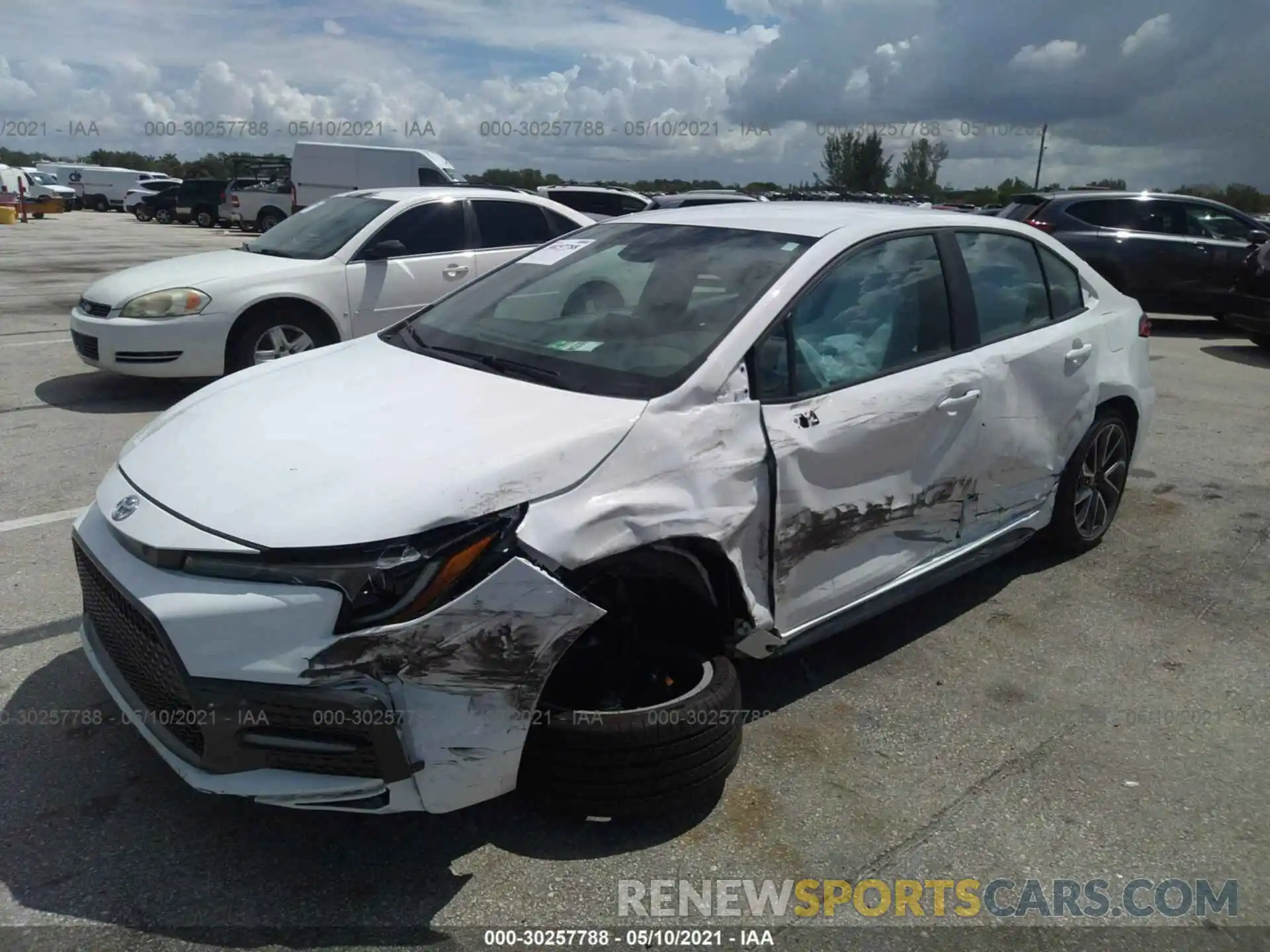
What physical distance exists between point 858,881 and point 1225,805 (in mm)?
1245

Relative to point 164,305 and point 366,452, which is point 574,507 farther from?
point 164,305

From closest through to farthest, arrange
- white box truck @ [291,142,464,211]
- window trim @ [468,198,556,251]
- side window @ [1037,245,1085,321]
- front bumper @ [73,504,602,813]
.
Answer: front bumper @ [73,504,602,813], side window @ [1037,245,1085,321], window trim @ [468,198,556,251], white box truck @ [291,142,464,211]

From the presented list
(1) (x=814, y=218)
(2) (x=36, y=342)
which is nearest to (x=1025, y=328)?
(1) (x=814, y=218)

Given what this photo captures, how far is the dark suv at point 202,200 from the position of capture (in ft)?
117

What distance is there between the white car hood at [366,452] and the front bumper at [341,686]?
18cm

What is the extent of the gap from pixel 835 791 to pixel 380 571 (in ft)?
5.12

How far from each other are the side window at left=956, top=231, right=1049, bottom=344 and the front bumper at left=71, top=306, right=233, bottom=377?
5.24 m

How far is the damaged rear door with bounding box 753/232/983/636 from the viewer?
123 inches

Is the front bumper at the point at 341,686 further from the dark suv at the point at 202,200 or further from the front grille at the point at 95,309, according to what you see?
the dark suv at the point at 202,200

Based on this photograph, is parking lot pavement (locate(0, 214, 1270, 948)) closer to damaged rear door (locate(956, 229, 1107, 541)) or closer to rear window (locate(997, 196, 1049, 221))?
damaged rear door (locate(956, 229, 1107, 541))

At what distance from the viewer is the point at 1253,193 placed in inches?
1758

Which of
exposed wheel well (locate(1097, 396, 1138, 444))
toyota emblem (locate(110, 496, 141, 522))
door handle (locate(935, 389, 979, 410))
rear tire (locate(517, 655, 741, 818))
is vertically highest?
door handle (locate(935, 389, 979, 410))

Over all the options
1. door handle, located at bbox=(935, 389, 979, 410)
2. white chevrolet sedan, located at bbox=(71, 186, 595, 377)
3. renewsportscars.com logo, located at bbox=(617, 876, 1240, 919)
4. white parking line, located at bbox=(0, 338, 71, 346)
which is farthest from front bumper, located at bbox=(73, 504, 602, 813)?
white parking line, located at bbox=(0, 338, 71, 346)

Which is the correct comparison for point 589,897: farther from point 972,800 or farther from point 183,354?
point 183,354
